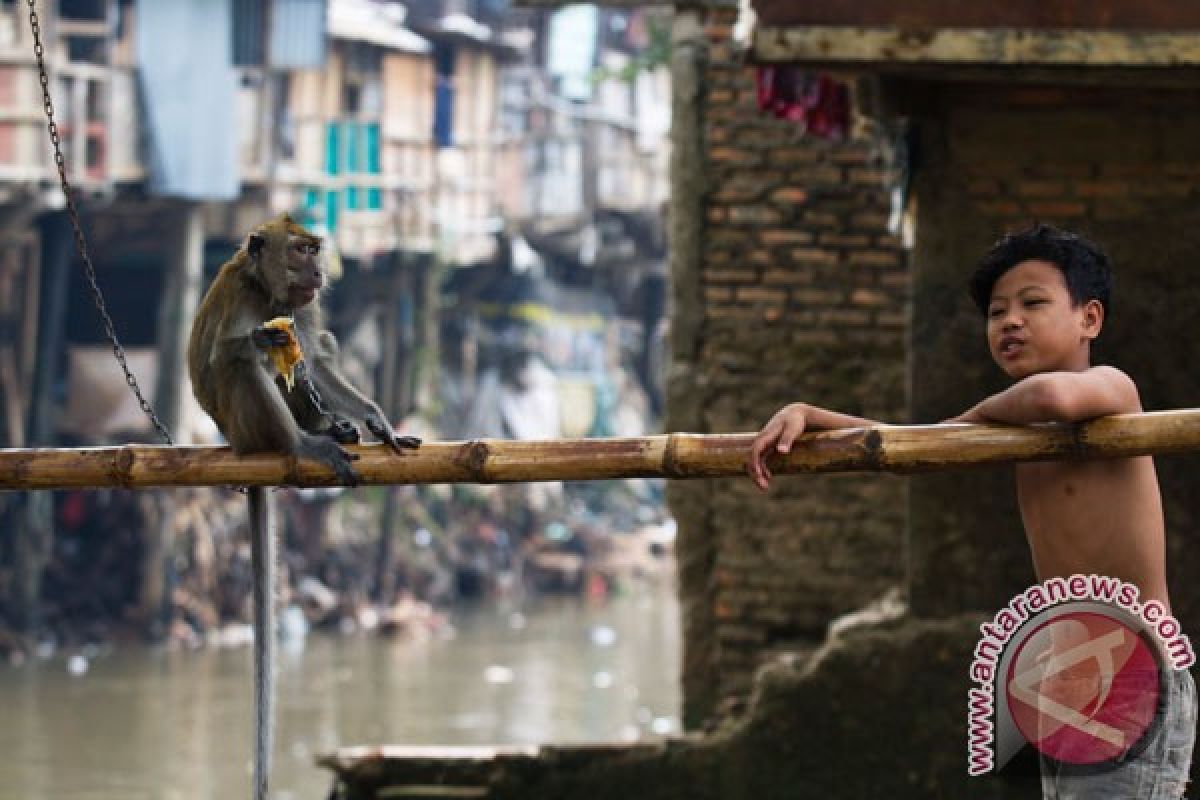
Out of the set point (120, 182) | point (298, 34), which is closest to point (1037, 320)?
point (120, 182)

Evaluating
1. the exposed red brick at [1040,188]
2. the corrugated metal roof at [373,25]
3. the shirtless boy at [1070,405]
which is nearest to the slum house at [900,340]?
the exposed red brick at [1040,188]

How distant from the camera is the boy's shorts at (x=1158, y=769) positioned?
14.9ft

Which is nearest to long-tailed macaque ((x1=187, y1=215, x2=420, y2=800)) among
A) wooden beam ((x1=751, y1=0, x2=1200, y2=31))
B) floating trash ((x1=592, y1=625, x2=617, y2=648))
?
wooden beam ((x1=751, y1=0, x2=1200, y2=31))

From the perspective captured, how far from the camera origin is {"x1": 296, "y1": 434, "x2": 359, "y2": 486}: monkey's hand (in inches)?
219

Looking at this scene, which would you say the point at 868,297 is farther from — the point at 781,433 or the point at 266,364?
the point at 781,433

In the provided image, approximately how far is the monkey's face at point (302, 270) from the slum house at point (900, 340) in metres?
1.32

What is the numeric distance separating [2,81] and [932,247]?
46.0 ft

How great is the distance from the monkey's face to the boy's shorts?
264 cm

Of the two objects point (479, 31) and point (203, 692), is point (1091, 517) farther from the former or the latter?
point (479, 31)

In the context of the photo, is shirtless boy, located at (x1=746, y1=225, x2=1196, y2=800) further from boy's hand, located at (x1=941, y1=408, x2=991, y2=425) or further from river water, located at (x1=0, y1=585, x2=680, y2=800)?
river water, located at (x1=0, y1=585, x2=680, y2=800)

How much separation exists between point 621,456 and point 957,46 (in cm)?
206

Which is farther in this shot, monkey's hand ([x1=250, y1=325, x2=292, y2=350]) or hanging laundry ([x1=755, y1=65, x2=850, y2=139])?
hanging laundry ([x1=755, y1=65, x2=850, y2=139])

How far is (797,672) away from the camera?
7785 mm

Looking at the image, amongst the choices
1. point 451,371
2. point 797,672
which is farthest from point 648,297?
point 797,672
